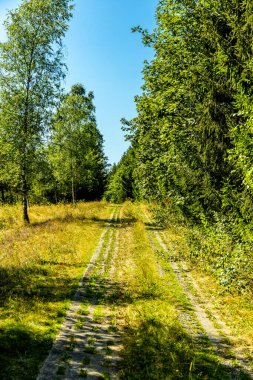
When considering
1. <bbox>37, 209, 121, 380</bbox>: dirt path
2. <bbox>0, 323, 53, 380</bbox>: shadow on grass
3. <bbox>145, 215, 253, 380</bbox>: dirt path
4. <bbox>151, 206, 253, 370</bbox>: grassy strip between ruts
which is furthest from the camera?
<bbox>151, 206, 253, 370</bbox>: grassy strip between ruts

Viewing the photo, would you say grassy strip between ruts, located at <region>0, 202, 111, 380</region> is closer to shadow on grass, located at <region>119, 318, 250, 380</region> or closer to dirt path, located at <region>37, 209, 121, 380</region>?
dirt path, located at <region>37, 209, 121, 380</region>

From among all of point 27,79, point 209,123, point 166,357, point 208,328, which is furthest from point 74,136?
point 166,357

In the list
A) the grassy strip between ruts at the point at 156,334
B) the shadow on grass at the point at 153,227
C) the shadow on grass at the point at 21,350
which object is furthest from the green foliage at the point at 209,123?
the shadow on grass at the point at 21,350

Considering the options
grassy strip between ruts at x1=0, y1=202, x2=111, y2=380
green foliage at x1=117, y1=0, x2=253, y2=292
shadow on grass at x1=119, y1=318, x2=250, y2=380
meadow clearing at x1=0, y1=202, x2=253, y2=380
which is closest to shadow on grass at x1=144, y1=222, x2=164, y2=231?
green foliage at x1=117, y1=0, x2=253, y2=292

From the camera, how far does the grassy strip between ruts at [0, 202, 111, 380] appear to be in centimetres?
706

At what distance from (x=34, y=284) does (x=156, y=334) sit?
207 inches

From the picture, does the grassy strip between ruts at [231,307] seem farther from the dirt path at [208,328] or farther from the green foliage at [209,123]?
the green foliage at [209,123]

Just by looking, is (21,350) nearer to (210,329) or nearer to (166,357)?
(166,357)

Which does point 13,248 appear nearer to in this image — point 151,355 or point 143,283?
point 143,283

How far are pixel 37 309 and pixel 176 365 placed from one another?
459cm

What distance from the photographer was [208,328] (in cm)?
877

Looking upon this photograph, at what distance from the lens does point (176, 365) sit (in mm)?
6684

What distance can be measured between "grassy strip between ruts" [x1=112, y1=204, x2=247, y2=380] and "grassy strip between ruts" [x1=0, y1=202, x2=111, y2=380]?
1912mm

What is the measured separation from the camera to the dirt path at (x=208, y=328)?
6966 millimetres
